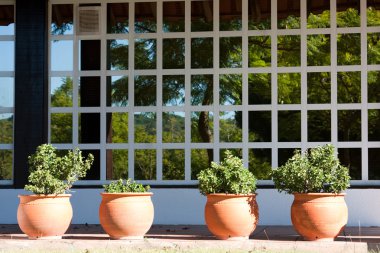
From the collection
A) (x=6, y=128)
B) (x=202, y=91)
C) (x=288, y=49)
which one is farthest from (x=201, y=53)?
(x=6, y=128)

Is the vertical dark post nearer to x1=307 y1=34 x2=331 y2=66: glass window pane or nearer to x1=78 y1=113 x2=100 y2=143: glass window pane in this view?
x1=78 y1=113 x2=100 y2=143: glass window pane

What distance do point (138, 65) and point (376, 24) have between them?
339cm

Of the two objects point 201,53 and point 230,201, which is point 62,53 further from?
point 230,201

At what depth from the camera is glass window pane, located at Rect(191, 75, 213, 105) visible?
36.7 ft

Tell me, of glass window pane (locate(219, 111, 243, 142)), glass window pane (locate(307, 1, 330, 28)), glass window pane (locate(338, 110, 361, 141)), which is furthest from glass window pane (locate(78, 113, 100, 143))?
glass window pane (locate(338, 110, 361, 141))

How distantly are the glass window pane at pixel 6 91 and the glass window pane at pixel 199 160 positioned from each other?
8.88 feet

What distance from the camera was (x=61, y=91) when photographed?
1134cm

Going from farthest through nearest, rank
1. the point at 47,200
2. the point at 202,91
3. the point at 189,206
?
Result: the point at 202,91 → the point at 189,206 → the point at 47,200

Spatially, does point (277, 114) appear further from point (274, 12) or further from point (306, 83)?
point (274, 12)

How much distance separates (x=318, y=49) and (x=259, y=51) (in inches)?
32.4

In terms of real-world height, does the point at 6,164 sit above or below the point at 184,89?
below

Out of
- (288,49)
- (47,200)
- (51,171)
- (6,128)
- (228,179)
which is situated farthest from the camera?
(6,128)

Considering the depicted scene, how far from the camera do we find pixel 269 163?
11031 mm

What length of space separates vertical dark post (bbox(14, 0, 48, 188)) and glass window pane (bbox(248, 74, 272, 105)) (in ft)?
9.47
